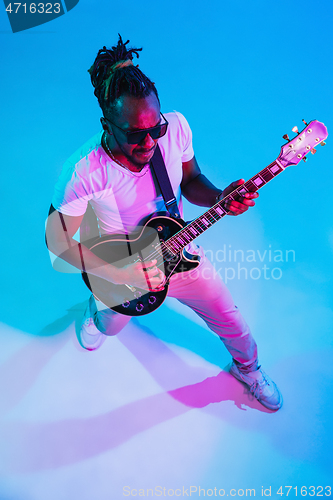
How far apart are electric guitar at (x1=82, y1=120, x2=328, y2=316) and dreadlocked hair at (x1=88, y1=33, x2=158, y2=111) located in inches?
19.8

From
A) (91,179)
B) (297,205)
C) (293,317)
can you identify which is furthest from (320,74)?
(91,179)

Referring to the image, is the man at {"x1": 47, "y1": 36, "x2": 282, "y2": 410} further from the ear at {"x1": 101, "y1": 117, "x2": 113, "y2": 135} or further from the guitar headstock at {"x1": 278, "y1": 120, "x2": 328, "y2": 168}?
the guitar headstock at {"x1": 278, "y1": 120, "x2": 328, "y2": 168}

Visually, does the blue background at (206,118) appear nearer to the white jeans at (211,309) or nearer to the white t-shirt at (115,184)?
the white jeans at (211,309)

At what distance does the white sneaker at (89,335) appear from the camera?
2119 millimetres

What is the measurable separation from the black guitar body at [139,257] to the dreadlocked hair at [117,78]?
50cm

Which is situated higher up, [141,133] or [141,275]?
[141,133]

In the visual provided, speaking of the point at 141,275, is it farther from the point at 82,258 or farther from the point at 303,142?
the point at 303,142

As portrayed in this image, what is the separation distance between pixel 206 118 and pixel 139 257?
2080 mm

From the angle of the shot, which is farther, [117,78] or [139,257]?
[139,257]

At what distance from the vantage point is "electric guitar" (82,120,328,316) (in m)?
1.42

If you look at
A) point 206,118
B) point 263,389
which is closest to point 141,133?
point 263,389

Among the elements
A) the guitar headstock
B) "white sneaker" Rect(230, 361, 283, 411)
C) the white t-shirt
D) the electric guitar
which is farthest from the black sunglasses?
"white sneaker" Rect(230, 361, 283, 411)

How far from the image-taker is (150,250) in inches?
57.3

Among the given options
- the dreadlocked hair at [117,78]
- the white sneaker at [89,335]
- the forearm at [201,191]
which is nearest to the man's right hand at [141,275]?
the forearm at [201,191]
